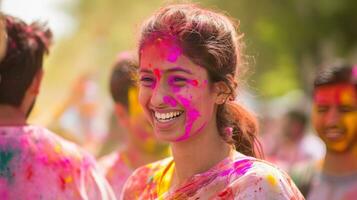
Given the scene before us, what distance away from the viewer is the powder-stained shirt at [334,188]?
21.8 feet

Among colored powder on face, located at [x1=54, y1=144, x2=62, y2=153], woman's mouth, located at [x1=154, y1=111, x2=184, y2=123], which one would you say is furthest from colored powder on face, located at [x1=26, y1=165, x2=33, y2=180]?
woman's mouth, located at [x1=154, y1=111, x2=184, y2=123]

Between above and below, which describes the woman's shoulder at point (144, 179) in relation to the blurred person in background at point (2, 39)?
below

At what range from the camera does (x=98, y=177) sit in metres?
5.11

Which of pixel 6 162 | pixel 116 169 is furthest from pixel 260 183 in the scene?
pixel 116 169

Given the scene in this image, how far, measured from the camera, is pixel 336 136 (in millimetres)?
6777

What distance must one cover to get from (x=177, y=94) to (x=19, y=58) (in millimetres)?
1114

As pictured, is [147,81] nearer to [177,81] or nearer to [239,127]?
[177,81]

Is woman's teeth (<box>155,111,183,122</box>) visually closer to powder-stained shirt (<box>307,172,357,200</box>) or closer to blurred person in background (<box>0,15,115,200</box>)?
blurred person in background (<box>0,15,115,200</box>)

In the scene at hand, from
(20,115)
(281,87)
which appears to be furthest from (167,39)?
(281,87)

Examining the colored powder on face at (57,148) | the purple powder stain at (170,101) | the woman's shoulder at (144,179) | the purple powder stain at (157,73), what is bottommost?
the woman's shoulder at (144,179)

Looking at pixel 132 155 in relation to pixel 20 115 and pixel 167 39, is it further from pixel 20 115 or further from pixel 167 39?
pixel 167 39

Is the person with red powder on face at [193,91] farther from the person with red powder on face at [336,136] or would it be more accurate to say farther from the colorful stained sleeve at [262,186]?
the person with red powder on face at [336,136]

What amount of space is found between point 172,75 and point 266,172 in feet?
1.79

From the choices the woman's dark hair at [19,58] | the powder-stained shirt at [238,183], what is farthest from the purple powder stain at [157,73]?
the woman's dark hair at [19,58]
